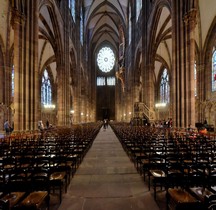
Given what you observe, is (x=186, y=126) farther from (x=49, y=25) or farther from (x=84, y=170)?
(x=49, y=25)

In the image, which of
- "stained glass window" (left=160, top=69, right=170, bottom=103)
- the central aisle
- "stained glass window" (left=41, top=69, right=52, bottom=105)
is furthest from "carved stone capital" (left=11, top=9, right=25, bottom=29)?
"stained glass window" (left=160, top=69, right=170, bottom=103)

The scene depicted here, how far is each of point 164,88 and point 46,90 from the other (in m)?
25.1

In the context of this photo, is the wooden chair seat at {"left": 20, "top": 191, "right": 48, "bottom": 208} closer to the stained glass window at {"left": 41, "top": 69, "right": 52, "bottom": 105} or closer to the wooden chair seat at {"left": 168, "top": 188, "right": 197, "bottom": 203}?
the wooden chair seat at {"left": 168, "top": 188, "right": 197, "bottom": 203}

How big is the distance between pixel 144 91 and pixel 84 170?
2239 centimetres

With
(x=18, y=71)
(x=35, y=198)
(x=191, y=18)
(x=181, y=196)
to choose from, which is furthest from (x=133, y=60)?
(x=35, y=198)

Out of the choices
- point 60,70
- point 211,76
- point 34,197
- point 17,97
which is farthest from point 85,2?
point 34,197

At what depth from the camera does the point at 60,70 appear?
26.7 m

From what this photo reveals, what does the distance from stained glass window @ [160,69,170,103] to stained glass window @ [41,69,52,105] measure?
24530 millimetres

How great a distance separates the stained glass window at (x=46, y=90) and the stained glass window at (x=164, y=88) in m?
24.5

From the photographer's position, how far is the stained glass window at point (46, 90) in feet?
144

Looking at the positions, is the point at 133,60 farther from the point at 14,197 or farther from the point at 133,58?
the point at 14,197

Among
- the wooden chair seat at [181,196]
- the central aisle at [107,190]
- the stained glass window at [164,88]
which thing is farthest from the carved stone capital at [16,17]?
the stained glass window at [164,88]

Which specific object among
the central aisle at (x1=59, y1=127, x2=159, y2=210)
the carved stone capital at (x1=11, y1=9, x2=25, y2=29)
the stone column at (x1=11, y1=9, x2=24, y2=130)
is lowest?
the central aisle at (x1=59, y1=127, x2=159, y2=210)

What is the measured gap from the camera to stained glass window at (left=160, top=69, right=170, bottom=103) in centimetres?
4357
